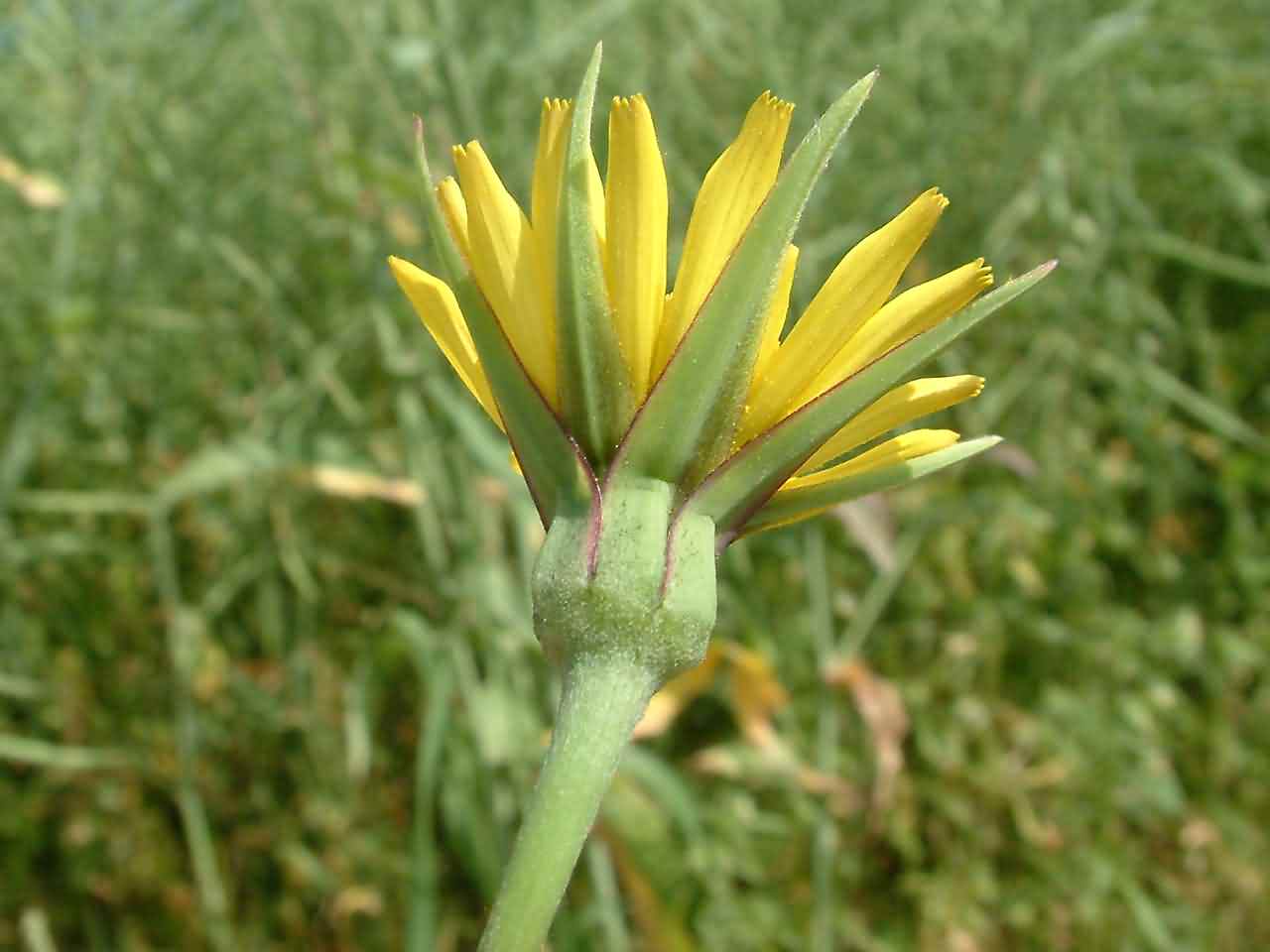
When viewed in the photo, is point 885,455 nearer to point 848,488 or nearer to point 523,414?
point 848,488

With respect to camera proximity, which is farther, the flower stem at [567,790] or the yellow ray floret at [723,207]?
the yellow ray floret at [723,207]

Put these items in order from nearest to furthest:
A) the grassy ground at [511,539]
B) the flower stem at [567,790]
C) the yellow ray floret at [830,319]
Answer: the flower stem at [567,790], the yellow ray floret at [830,319], the grassy ground at [511,539]

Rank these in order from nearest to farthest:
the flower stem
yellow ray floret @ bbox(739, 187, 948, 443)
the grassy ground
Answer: the flower stem
yellow ray floret @ bbox(739, 187, 948, 443)
the grassy ground

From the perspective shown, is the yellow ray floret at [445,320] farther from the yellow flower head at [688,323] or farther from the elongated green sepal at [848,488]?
the elongated green sepal at [848,488]

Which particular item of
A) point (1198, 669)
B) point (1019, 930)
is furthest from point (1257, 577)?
point (1019, 930)

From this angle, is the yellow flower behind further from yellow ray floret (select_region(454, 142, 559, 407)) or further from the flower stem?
the flower stem

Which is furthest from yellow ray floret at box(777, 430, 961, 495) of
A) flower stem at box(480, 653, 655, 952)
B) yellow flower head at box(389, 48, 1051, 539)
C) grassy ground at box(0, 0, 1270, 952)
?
grassy ground at box(0, 0, 1270, 952)

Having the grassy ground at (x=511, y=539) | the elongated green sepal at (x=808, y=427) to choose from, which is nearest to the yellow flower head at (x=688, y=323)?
the elongated green sepal at (x=808, y=427)

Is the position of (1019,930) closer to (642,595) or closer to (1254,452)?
(1254,452)
